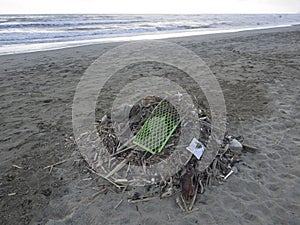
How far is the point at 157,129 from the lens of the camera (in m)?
3.18

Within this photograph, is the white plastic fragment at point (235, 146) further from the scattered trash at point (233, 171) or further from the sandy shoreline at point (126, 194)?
the scattered trash at point (233, 171)

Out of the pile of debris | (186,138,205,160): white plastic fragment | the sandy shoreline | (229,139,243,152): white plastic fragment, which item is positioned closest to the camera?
the sandy shoreline

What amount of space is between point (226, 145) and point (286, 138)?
3.75 feet

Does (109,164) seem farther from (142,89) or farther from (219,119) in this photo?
(142,89)

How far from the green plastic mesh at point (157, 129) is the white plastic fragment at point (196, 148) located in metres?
0.30

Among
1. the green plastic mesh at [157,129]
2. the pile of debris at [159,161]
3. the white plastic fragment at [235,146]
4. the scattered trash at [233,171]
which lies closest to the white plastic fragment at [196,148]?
the pile of debris at [159,161]

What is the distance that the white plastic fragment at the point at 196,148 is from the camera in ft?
9.87

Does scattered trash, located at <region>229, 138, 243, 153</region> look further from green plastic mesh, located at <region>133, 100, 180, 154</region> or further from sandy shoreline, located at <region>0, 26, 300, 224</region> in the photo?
green plastic mesh, located at <region>133, 100, 180, 154</region>

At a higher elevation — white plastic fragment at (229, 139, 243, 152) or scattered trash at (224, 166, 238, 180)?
white plastic fragment at (229, 139, 243, 152)

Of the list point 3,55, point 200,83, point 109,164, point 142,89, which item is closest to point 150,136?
point 109,164

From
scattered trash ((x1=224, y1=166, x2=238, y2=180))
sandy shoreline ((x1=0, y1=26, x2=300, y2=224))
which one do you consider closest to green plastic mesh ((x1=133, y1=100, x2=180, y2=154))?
sandy shoreline ((x1=0, y1=26, x2=300, y2=224))

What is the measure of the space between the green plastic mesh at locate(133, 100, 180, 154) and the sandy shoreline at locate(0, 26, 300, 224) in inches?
27.8

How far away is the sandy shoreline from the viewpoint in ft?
8.42

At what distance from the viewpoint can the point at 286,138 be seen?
3.77 metres
